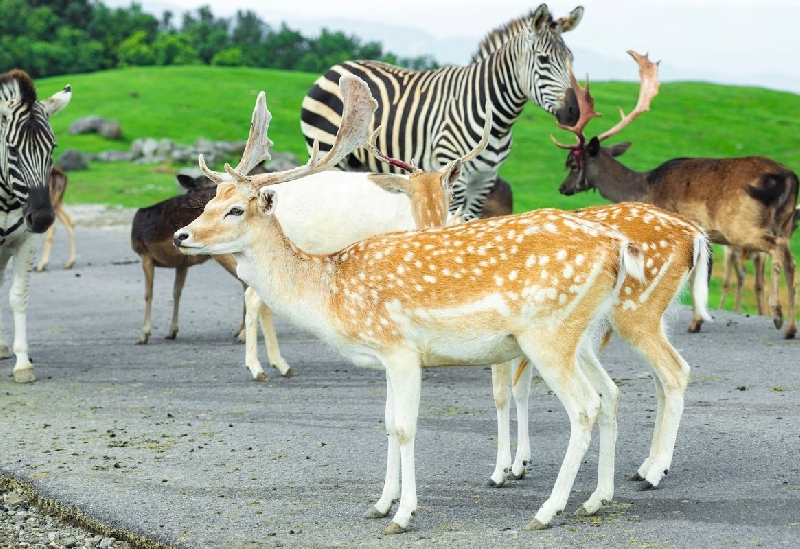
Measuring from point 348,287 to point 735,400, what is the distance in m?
4.07

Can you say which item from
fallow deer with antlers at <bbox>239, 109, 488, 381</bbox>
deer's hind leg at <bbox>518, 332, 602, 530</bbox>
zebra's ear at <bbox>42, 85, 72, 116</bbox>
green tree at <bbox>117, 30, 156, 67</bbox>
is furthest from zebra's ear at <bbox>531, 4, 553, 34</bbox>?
green tree at <bbox>117, 30, 156, 67</bbox>

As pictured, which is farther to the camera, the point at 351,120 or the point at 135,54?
the point at 135,54

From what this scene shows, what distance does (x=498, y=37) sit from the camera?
1261cm

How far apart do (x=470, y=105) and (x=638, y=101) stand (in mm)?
1963

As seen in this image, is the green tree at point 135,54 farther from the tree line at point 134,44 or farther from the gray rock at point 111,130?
the gray rock at point 111,130

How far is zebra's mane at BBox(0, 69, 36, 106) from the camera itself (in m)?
9.97

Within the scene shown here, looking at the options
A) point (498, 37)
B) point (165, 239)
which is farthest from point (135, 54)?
point (165, 239)

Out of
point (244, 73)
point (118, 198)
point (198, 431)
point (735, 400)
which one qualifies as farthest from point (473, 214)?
point (244, 73)

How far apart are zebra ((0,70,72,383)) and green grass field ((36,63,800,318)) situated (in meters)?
16.0

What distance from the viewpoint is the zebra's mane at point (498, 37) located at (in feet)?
40.0

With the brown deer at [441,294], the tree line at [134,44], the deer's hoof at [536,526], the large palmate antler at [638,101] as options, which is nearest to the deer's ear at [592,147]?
the large palmate antler at [638,101]

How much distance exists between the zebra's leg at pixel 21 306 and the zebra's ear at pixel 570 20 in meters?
5.72

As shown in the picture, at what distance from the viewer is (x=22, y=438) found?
7.89 m

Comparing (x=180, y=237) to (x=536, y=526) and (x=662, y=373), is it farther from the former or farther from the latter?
(x=662, y=373)
